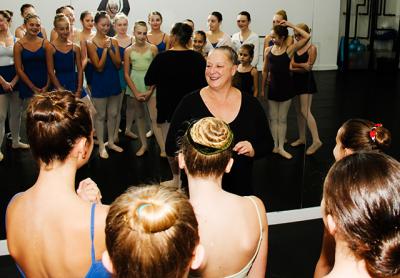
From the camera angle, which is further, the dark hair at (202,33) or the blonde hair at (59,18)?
the dark hair at (202,33)

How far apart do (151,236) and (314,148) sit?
3.57 m

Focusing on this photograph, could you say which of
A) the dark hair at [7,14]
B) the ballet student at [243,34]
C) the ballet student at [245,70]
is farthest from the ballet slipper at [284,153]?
the dark hair at [7,14]

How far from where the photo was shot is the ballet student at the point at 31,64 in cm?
344

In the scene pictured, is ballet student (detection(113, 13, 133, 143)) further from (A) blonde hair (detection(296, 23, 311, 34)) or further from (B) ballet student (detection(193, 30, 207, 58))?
(A) blonde hair (detection(296, 23, 311, 34))

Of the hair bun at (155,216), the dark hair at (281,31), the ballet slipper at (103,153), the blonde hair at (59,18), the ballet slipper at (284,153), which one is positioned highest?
the blonde hair at (59,18)

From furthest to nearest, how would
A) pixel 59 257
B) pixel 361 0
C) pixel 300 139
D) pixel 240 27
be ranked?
1. pixel 361 0
2. pixel 300 139
3. pixel 240 27
4. pixel 59 257

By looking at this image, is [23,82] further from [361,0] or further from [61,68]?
[361,0]

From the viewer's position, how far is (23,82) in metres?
3.47

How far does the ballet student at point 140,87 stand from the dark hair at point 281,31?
0.98 m

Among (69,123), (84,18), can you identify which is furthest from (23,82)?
(69,123)

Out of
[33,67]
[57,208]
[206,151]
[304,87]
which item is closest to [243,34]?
[304,87]

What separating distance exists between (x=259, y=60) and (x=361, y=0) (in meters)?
3.90

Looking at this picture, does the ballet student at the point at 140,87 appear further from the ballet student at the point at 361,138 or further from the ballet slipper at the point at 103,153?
the ballet student at the point at 361,138

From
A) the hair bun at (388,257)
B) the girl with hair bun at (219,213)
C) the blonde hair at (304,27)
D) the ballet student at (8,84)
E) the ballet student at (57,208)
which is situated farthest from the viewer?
the blonde hair at (304,27)
